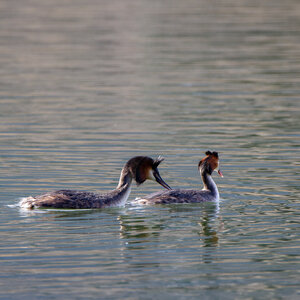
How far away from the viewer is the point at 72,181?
14914mm

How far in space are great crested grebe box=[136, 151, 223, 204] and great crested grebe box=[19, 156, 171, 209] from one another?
1.04ft

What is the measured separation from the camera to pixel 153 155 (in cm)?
1683

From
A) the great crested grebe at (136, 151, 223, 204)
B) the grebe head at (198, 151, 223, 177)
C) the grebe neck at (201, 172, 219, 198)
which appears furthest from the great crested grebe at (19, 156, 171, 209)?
the grebe head at (198, 151, 223, 177)

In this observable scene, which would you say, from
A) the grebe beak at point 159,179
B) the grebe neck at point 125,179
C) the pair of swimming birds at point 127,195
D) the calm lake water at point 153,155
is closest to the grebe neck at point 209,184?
the pair of swimming birds at point 127,195

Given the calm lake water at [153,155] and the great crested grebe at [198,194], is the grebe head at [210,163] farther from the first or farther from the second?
the calm lake water at [153,155]

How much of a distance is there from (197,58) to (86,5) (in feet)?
88.4

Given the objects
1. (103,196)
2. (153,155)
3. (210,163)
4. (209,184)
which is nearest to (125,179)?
(103,196)

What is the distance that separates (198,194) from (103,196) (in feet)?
4.95

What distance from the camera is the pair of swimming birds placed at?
13242 millimetres

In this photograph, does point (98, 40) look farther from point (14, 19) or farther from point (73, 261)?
point (73, 261)

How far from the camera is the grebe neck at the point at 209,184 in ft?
46.1

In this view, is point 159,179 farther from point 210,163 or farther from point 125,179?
point 210,163

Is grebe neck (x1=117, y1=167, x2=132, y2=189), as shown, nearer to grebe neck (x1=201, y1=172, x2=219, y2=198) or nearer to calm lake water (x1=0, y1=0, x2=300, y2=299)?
calm lake water (x1=0, y1=0, x2=300, y2=299)

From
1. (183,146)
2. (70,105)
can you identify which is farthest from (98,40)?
(183,146)
